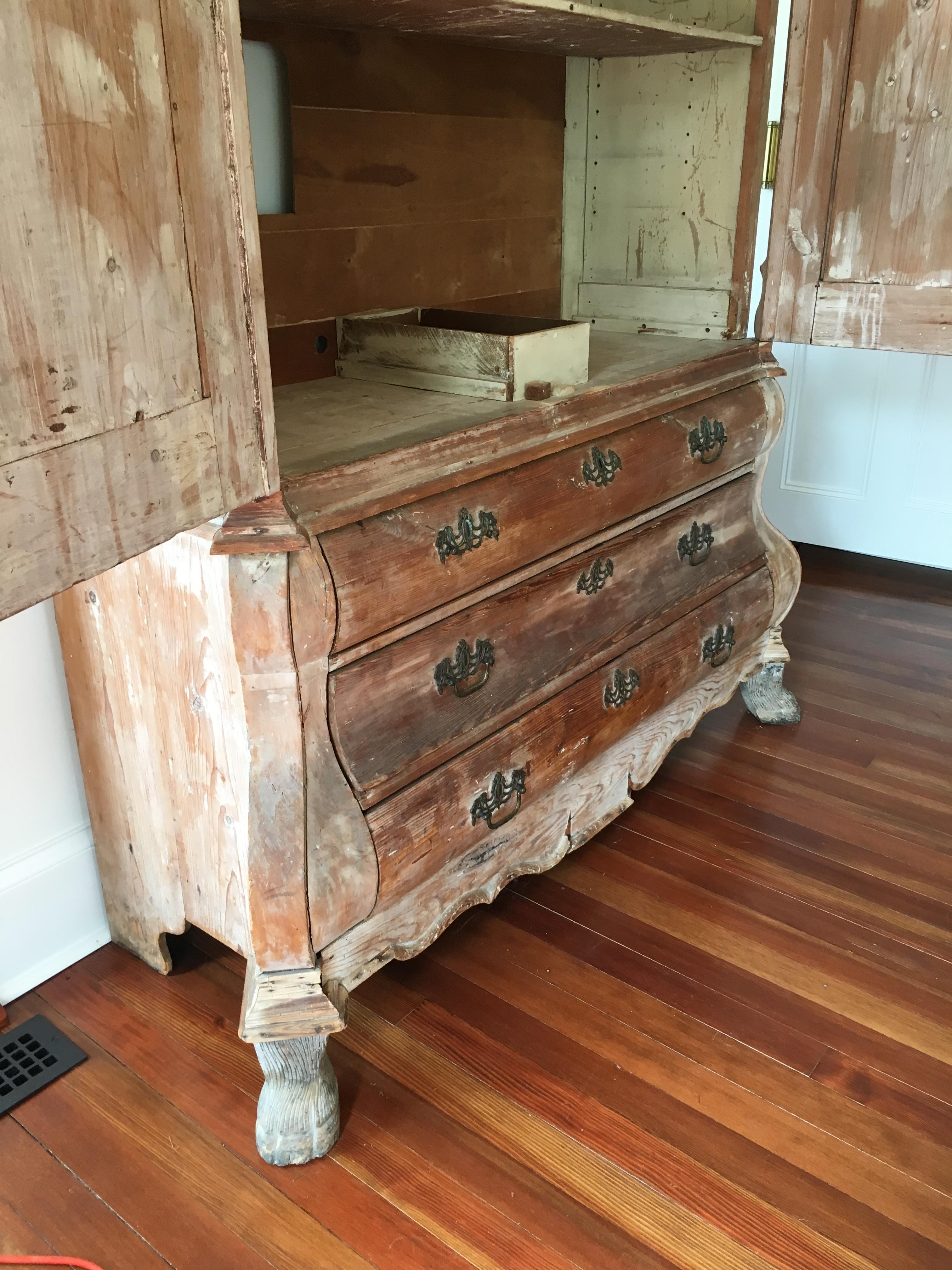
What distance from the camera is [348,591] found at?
116cm

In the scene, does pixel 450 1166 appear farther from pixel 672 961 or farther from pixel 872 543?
pixel 872 543

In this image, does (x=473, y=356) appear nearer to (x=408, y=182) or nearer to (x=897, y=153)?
(x=408, y=182)

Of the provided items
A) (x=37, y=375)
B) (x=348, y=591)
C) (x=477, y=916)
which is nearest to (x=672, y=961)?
(x=477, y=916)

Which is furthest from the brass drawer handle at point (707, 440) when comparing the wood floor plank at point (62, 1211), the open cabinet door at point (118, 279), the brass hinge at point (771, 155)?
the wood floor plank at point (62, 1211)

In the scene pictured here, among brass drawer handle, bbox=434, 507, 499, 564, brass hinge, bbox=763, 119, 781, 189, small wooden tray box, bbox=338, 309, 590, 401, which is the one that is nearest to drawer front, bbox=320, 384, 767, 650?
brass drawer handle, bbox=434, 507, 499, 564

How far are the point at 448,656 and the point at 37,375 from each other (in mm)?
754

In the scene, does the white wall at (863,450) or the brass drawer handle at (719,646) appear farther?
the white wall at (863,450)

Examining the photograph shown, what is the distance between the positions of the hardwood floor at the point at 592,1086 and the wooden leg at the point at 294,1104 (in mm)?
25

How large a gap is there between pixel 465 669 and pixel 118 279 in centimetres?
76

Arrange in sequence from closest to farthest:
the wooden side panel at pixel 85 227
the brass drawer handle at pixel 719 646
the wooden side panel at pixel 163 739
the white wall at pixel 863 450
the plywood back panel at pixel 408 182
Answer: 1. the wooden side panel at pixel 85 227
2. the wooden side panel at pixel 163 739
3. the plywood back panel at pixel 408 182
4. the brass drawer handle at pixel 719 646
5. the white wall at pixel 863 450

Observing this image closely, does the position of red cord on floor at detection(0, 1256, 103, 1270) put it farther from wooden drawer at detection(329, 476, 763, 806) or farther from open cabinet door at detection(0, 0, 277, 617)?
open cabinet door at detection(0, 0, 277, 617)

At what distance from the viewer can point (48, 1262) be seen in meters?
1.17

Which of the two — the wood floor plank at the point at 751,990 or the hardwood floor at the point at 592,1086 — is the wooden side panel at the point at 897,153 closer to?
the hardwood floor at the point at 592,1086

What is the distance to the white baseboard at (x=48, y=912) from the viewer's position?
1547mm
